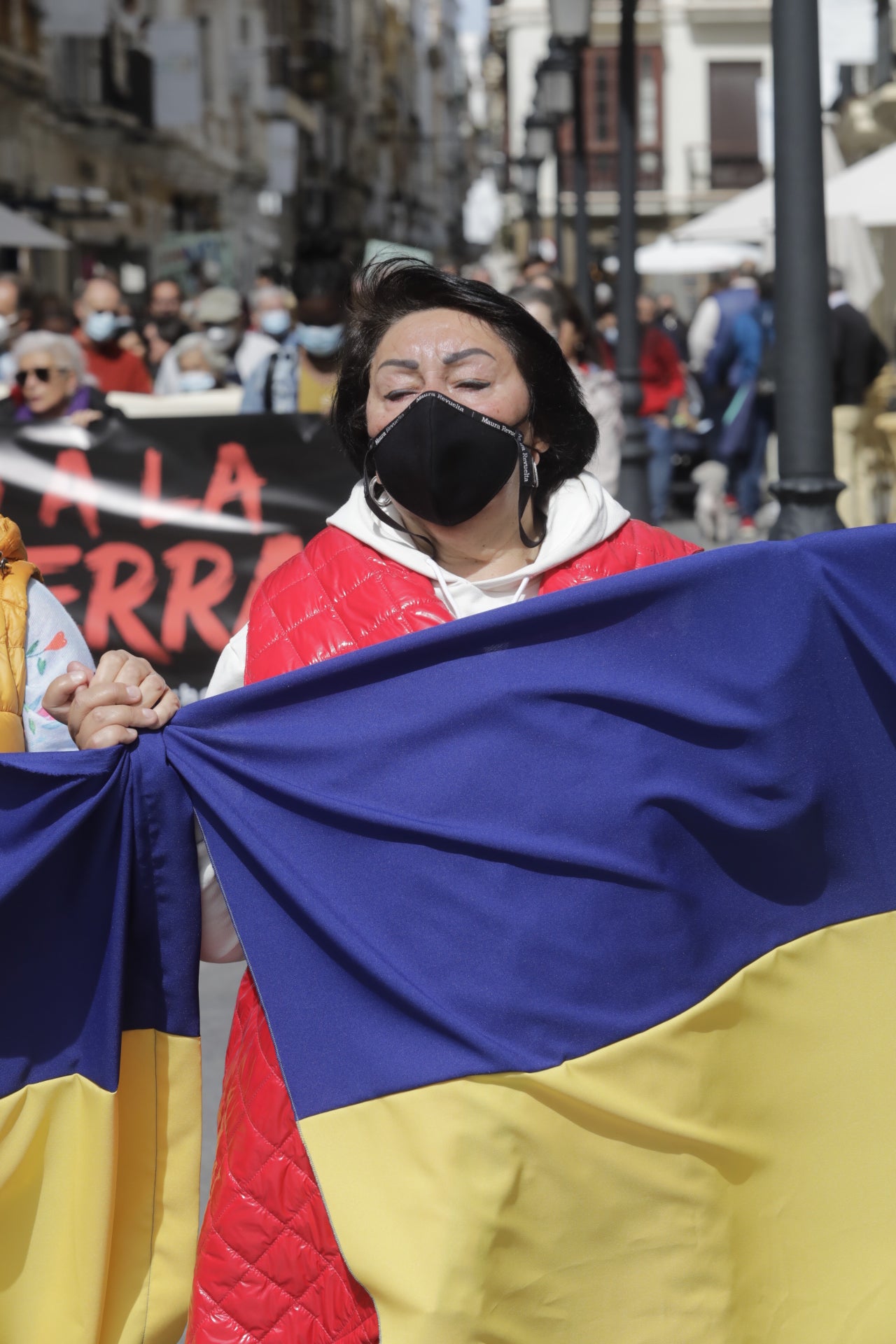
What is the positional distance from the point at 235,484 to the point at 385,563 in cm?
406

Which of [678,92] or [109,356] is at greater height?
[678,92]

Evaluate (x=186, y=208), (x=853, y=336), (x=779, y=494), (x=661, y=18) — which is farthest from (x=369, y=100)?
(x=779, y=494)

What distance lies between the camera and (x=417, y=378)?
2410 mm

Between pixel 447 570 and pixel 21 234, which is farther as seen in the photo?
pixel 21 234

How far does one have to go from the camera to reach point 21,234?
54.9 ft

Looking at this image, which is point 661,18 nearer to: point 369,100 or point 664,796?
point 369,100

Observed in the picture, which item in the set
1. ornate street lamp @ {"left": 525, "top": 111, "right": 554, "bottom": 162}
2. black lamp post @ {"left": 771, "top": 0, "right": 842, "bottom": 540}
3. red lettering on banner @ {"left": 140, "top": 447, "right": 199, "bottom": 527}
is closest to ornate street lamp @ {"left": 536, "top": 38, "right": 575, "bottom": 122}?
ornate street lamp @ {"left": 525, "top": 111, "right": 554, "bottom": 162}

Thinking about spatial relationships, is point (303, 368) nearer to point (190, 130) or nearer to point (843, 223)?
point (843, 223)

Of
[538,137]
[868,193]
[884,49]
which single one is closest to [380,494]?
[868,193]

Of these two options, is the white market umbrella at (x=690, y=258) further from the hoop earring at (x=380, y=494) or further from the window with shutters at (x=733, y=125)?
the hoop earring at (x=380, y=494)

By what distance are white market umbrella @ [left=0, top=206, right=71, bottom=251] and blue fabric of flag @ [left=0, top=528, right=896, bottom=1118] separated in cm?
1497

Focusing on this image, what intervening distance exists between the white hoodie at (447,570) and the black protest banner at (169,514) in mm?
3672

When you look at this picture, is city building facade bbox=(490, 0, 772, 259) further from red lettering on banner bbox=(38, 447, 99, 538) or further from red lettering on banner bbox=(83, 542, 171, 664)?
red lettering on banner bbox=(83, 542, 171, 664)

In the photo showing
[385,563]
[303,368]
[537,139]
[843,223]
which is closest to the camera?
[385,563]
